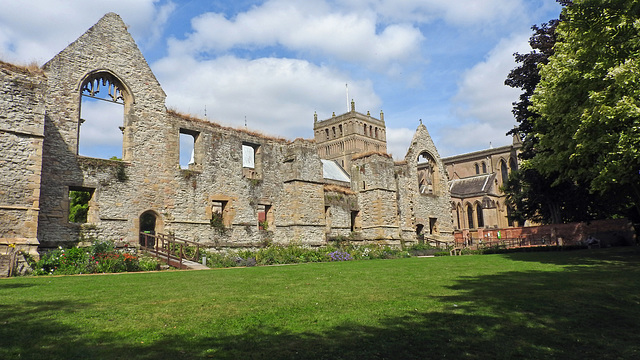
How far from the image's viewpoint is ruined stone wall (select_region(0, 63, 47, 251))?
14.6 m

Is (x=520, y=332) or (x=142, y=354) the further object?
(x=520, y=332)

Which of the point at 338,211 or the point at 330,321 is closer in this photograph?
the point at 330,321

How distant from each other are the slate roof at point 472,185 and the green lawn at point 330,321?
5423 cm

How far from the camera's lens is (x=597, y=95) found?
43.2 feet

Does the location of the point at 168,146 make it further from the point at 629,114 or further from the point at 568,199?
the point at 568,199

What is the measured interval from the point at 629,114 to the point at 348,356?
39.8 feet

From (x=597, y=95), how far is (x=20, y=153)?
61.5 ft

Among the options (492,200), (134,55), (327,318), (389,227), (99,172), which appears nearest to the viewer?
(327,318)

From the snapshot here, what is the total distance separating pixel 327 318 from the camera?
5797mm

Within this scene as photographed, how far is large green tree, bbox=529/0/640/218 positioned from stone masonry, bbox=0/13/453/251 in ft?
42.3

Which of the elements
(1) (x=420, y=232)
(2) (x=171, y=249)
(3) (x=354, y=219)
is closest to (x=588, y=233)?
(1) (x=420, y=232)

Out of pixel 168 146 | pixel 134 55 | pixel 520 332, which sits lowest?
pixel 520 332

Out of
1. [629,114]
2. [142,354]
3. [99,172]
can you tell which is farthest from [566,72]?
[99,172]

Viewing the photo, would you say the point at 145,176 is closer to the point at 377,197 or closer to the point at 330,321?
the point at 377,197
